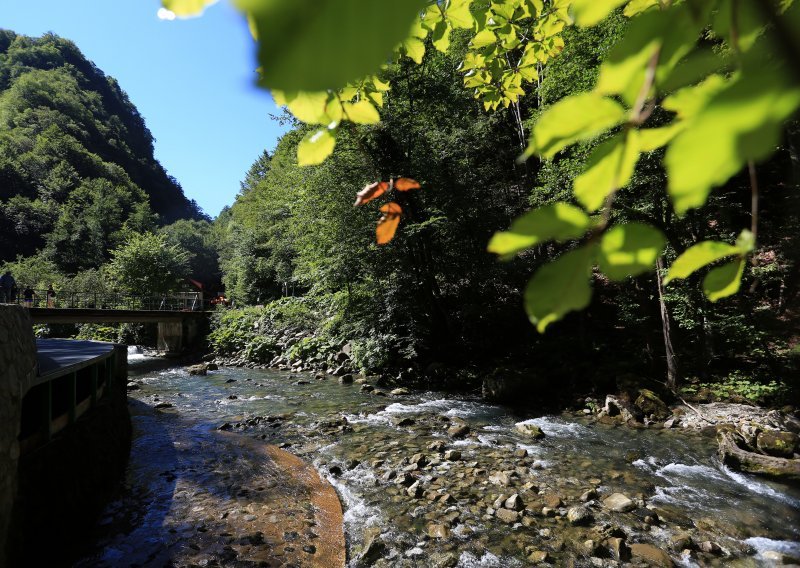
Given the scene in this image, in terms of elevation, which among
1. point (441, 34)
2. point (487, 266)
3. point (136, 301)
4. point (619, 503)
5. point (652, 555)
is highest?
point (487, 266)

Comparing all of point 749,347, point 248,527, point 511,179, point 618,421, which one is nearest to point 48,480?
point 248,527

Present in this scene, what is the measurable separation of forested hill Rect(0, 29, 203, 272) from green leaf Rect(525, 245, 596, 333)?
189 feet

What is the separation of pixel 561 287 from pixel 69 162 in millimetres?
81761

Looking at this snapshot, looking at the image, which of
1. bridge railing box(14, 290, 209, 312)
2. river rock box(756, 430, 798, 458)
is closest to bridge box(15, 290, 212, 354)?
bridge railing box(14, 290, 209, 312)

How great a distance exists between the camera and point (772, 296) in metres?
10.8

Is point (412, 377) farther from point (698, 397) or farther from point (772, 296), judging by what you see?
point (772, 296)

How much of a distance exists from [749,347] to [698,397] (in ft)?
6.20

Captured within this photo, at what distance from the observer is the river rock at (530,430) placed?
7869mm

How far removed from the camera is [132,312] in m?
22.4

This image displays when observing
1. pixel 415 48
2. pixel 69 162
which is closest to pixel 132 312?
pixel 415 48

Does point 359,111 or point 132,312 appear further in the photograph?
point 132,312

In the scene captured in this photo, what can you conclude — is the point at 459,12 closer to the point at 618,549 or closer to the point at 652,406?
the point at 618,549

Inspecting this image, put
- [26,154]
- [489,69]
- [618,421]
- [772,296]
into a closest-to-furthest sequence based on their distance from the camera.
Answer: [489,69], [618,421], [772,296], [26,154]

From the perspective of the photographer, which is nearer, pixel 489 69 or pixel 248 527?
pixel 489 69
